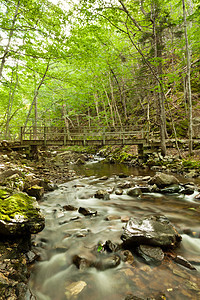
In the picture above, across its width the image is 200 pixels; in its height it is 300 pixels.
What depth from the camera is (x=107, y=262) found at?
102 inches

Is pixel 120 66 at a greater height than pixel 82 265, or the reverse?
pixel 120 66

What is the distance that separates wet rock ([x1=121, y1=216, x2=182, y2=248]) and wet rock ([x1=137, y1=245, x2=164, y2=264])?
0.23ft

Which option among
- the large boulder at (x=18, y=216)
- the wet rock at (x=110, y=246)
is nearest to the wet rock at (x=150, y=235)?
the wet rock at (x=110, y=246)

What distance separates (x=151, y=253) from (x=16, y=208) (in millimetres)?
2471

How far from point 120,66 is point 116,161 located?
408 inches

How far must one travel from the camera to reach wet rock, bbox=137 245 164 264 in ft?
8.39

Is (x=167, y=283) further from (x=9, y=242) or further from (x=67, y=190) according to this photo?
(x=67, y=190)

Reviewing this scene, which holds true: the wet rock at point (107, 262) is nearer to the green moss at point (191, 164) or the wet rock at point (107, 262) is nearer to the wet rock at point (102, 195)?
the wet rock at point (102, 195)

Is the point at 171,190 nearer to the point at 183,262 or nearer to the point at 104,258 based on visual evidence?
the point at 183,262

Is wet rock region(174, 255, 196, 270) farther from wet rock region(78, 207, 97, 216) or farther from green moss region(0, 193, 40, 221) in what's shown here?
green moss region(0, 193, 40, 221)

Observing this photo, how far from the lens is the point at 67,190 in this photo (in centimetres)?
679

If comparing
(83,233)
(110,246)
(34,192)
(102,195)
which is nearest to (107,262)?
(110,246)

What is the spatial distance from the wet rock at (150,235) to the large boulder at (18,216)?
1666 millimetres

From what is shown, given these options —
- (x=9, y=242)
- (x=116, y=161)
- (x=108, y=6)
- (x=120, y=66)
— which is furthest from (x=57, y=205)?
(x=120, y=66)
